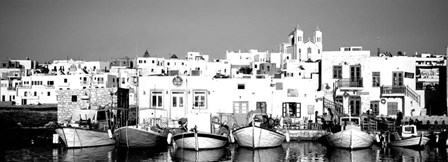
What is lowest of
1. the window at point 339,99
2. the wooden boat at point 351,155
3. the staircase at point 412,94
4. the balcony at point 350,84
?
the wooden boat at point 351,155

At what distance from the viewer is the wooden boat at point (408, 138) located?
34.4 m

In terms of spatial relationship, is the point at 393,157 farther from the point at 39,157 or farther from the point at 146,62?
the point at 146,62

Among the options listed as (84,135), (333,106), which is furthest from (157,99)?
(333,106)

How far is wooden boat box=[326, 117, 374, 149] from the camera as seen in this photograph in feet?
112

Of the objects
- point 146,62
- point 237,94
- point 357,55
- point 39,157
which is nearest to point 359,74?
point 357,55

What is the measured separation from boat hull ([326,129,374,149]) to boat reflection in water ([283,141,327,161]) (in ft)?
3.45

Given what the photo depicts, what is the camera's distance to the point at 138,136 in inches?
1348

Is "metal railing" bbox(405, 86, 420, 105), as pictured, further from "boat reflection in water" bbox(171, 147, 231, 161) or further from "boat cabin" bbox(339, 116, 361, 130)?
"boat reflection in water" bbox(171, 147, 231, 161)

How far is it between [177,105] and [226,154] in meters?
11.8

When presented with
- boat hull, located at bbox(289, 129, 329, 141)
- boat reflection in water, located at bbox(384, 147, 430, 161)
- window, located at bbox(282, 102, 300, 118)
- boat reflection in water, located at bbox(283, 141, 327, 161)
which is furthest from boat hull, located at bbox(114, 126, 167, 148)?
boat reflection in water, located at bbox(384, 147, 430, 161)

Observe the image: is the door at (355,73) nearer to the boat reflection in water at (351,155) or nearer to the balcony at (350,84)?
the balcony at (350,84)

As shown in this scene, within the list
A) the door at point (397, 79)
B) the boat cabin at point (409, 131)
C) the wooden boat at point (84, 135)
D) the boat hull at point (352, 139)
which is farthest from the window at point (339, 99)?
the wooden boat at point (84, 135)

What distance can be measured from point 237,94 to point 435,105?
56.9 ft

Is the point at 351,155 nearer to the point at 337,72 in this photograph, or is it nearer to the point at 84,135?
the point at 337,72
